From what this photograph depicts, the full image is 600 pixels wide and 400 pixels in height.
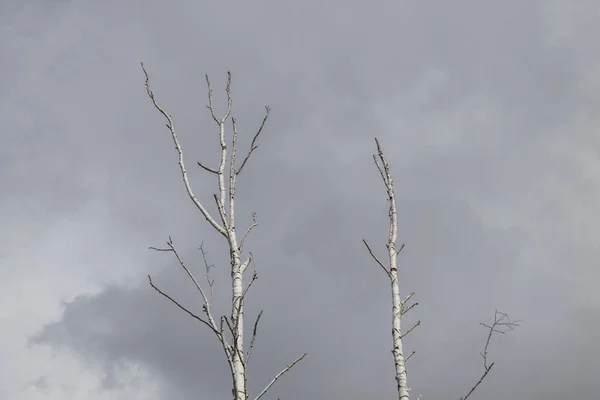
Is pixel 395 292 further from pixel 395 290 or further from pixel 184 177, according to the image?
pixel 184 177

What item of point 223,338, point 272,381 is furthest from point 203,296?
point 272,381

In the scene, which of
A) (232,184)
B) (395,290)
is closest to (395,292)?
(395,290)

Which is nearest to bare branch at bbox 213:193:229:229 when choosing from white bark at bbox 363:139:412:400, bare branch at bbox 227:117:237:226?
bare branch at bbox 227:117:237:226

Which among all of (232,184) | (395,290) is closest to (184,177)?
(232,184)

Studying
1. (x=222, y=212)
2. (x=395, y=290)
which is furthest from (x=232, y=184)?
(x=395, y=290)

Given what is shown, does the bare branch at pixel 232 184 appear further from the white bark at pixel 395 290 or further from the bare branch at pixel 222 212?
the white bark at pixel 395 290

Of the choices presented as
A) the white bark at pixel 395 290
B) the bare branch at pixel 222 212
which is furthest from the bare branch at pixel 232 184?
the white bark at pixel 395 290

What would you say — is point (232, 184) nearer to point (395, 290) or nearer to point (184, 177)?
point (184, 177)

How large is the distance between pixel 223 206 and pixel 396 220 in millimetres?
3293

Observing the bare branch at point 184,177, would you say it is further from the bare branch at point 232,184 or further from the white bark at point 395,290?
the white bark at point 395,290

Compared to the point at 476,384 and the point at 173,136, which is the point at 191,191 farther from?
the point at 476,384

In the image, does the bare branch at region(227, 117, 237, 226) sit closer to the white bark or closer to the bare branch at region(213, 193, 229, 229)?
the bare branch at region(213, 193, 229, 229)

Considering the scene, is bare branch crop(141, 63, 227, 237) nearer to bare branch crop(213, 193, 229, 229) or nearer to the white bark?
bare branch crop(213, 193, 229, 229)

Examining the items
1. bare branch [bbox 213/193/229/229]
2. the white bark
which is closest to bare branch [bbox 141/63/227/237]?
bare branch [bbox 213/193/229/229]
